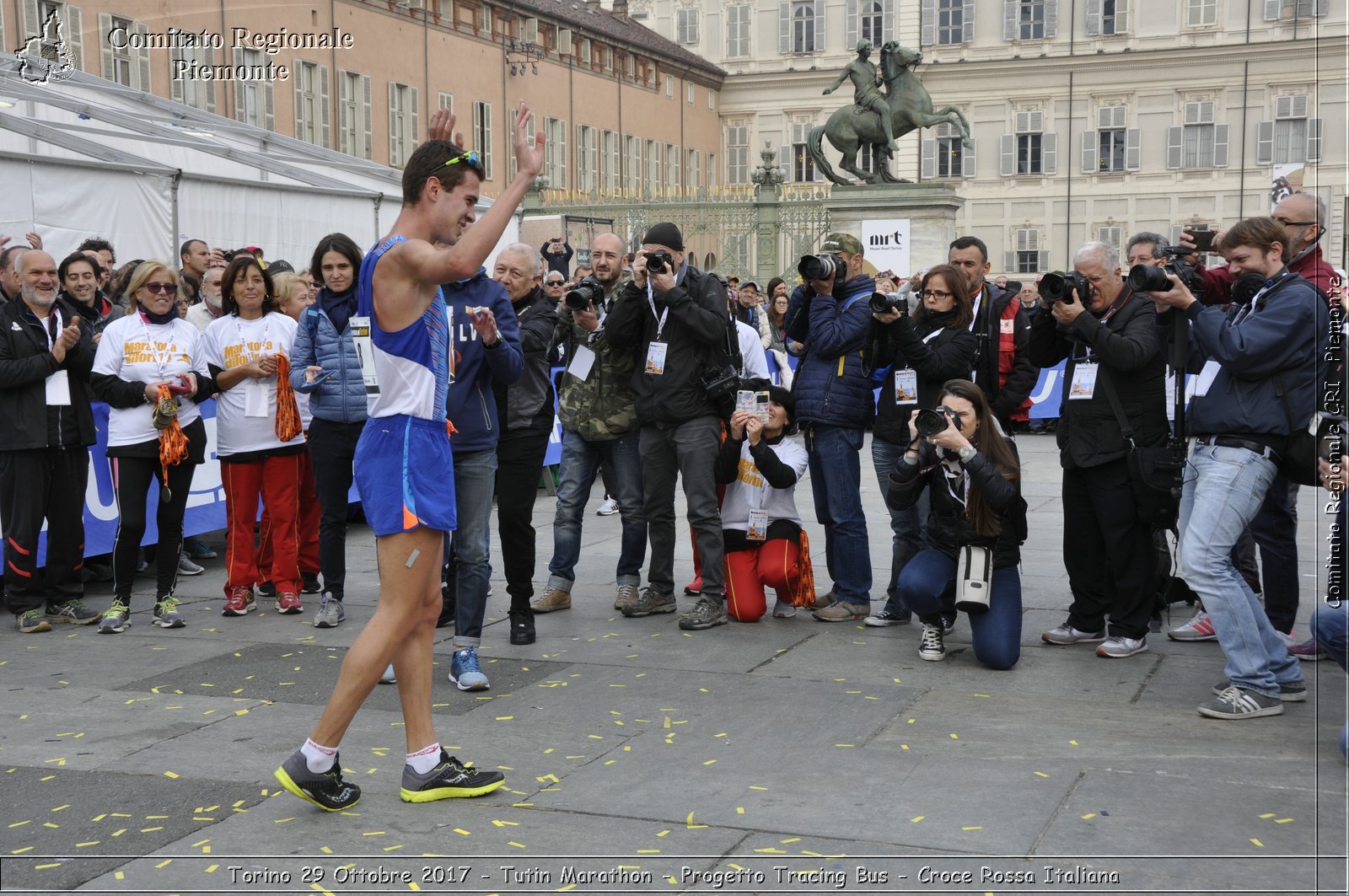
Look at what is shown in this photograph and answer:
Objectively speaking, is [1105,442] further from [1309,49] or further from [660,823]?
[1309,49]

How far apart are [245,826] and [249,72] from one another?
28829 millimetres

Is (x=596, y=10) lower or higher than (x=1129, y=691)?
higher

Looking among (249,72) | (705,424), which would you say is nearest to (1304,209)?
(705,424)

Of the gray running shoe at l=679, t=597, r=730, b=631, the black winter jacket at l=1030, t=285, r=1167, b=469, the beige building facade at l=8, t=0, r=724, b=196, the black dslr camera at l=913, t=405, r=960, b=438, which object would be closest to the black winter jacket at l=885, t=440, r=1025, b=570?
the black dslr camera at l=913, t=405, r=960, b=438

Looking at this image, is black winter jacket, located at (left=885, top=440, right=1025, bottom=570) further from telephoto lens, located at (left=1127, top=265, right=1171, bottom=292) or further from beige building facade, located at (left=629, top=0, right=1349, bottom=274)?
beige building facade, located at (left=629, top=0, right=1349, bottom=274)

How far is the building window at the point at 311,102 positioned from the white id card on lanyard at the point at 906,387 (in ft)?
92.7

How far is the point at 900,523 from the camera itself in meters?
7.76

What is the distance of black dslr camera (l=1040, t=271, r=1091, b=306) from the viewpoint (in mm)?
6789

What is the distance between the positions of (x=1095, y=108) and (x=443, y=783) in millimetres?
50891

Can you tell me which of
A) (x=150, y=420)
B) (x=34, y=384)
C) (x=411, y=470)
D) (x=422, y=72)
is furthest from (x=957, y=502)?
(x=422, y=72)

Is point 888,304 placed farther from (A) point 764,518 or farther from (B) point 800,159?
(B) point 800,159

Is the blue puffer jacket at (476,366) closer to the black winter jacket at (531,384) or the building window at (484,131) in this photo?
the black winter jacket at (531,384)

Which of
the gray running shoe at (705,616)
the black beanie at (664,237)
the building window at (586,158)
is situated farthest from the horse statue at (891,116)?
the gray running shoe at (705,616)

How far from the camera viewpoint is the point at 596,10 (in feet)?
171
